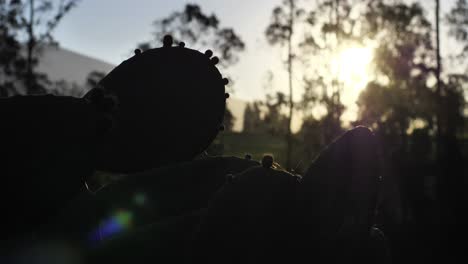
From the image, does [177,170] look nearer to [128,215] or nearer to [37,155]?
[128,215]

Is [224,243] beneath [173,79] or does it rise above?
beneath

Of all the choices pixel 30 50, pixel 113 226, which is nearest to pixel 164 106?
pixel 113 226

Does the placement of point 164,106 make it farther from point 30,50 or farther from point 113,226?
point 30,50

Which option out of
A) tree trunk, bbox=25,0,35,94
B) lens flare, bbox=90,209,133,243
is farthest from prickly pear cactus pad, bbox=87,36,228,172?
tree trunk, bbox=25,0,35,94

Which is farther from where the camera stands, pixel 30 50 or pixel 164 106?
pixel 30 50

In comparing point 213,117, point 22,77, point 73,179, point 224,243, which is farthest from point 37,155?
point 22,77

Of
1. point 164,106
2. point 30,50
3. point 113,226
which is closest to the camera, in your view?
point 113,226

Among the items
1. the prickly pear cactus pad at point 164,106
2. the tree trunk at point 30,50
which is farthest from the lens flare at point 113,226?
the tree trunk at point 30,50

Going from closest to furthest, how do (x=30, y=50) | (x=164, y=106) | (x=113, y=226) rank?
1. (x=113, y=226)
2. (x=164, y=106)
3. (x=30, y=50)

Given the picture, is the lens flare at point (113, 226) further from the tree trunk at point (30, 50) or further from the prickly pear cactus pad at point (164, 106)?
the tree trunk at point (30, 50)
